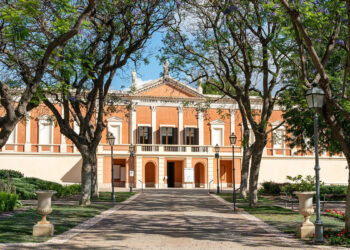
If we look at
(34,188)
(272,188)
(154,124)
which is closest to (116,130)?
(154,124)

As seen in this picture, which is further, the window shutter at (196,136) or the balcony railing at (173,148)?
the window shutter at (196,136)

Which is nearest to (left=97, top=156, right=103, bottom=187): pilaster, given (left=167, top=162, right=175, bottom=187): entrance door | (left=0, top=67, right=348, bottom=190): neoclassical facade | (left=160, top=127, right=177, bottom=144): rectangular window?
(left=0, top=67, right=348, bottom=190): neoclassical facade

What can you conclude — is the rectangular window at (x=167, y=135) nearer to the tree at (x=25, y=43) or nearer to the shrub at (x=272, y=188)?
the shrub at (x=272, y=188)

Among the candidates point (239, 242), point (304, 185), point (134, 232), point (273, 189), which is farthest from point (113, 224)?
point (273, 189)

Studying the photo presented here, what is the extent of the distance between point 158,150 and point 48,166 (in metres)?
10.5

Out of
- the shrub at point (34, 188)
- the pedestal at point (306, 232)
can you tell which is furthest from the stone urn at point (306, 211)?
the shrub at point (34, 188)

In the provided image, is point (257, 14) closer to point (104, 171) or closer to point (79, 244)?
point (79, 244)

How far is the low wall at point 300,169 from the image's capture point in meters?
40.3

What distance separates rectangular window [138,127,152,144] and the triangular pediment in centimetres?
351

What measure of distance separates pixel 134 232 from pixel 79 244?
7.00 feet

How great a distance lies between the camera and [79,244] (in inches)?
350

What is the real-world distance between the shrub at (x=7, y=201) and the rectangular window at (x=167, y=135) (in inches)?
960

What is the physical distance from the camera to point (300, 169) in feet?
134

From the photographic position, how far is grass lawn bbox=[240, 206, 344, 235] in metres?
11.4
